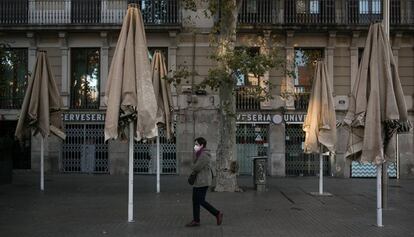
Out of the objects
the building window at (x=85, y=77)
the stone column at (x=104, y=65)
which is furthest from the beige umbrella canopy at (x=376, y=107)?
the building window at (x=85, y=77)

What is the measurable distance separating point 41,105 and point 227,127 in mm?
5535

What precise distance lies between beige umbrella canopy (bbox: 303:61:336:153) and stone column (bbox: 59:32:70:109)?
485 inches

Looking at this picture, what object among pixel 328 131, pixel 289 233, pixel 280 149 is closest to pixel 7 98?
pixel 280 149

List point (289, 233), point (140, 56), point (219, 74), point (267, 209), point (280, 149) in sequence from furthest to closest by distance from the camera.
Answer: point (280, 149) < point (219, 74) < point (267, 209) < point (140, 56) < point (289, 233)

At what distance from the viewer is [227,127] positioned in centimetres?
1730

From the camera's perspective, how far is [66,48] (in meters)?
25.1

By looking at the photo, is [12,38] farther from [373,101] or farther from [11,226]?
[373,101]

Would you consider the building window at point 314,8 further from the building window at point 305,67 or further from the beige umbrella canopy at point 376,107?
the beige umbrella canopy at point 376,107

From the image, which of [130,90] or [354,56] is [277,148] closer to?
[354,56]

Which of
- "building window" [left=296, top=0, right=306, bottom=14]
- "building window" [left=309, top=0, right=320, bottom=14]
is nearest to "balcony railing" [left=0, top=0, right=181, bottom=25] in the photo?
"building window" [left=296, top=0, right=306, bottom=14]

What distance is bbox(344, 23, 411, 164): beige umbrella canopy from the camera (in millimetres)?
10648

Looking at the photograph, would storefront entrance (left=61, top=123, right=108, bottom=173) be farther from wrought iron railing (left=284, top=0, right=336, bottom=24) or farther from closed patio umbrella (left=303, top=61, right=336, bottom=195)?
closed patio umbrella (left=303, top=61, right=336, bottom=195)

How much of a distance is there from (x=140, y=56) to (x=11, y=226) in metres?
4.01

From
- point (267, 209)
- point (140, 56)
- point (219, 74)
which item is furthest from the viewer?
point (219, 74)
